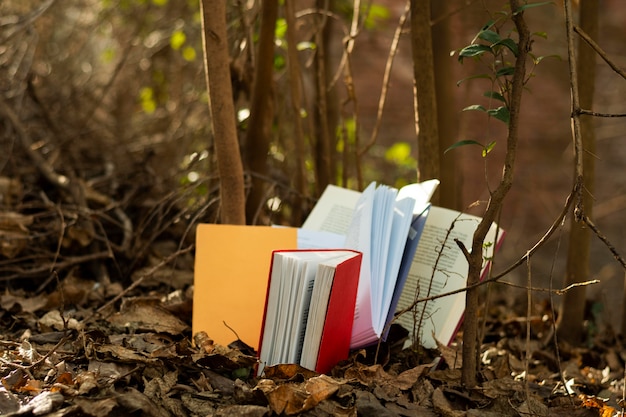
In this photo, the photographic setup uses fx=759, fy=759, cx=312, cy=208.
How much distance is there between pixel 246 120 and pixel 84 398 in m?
1.69

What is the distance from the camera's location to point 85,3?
5352 mm

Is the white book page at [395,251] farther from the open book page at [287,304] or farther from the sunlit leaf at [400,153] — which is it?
the sunlit leaf at [400,153]

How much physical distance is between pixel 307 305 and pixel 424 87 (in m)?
0.90

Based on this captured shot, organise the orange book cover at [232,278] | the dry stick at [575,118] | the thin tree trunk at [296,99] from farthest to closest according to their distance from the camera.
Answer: the thin tree trunk at [296,99], the orange book cover at [232,278], the dry stick at [575,118]

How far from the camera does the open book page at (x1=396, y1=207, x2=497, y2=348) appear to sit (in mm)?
Answer: 2041

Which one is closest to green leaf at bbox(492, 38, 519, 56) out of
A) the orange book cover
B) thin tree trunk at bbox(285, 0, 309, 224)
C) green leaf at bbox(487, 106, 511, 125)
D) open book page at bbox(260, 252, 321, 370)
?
green leaf at bbox(487, 106, 511, 125)

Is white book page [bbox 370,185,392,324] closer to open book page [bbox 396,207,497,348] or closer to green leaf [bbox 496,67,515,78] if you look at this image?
open book page [bbox 396,207,497,348]

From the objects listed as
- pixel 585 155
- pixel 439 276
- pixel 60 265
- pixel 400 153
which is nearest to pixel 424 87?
pixel 439 276

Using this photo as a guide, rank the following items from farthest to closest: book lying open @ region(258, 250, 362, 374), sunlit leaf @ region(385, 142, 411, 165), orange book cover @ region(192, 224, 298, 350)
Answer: sunlit leaf @ region(385, 142, 411, 165) < orange book cover @ region(192, 224, 298, 350) < book lying open @ region(258, 250, 362, 374)

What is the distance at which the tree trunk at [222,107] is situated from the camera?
2148 millimetres

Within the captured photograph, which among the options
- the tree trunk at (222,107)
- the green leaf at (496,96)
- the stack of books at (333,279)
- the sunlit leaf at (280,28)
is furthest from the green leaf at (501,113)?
the sunlit leaf at (280,28)

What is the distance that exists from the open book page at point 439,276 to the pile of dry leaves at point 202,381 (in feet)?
0.27

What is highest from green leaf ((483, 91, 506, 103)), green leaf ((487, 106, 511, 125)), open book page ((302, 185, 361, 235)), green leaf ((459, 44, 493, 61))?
green leaf ((459, 44, 493, 61))

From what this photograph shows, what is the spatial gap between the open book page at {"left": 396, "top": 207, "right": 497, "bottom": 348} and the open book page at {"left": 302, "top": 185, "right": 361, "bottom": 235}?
26 cm
